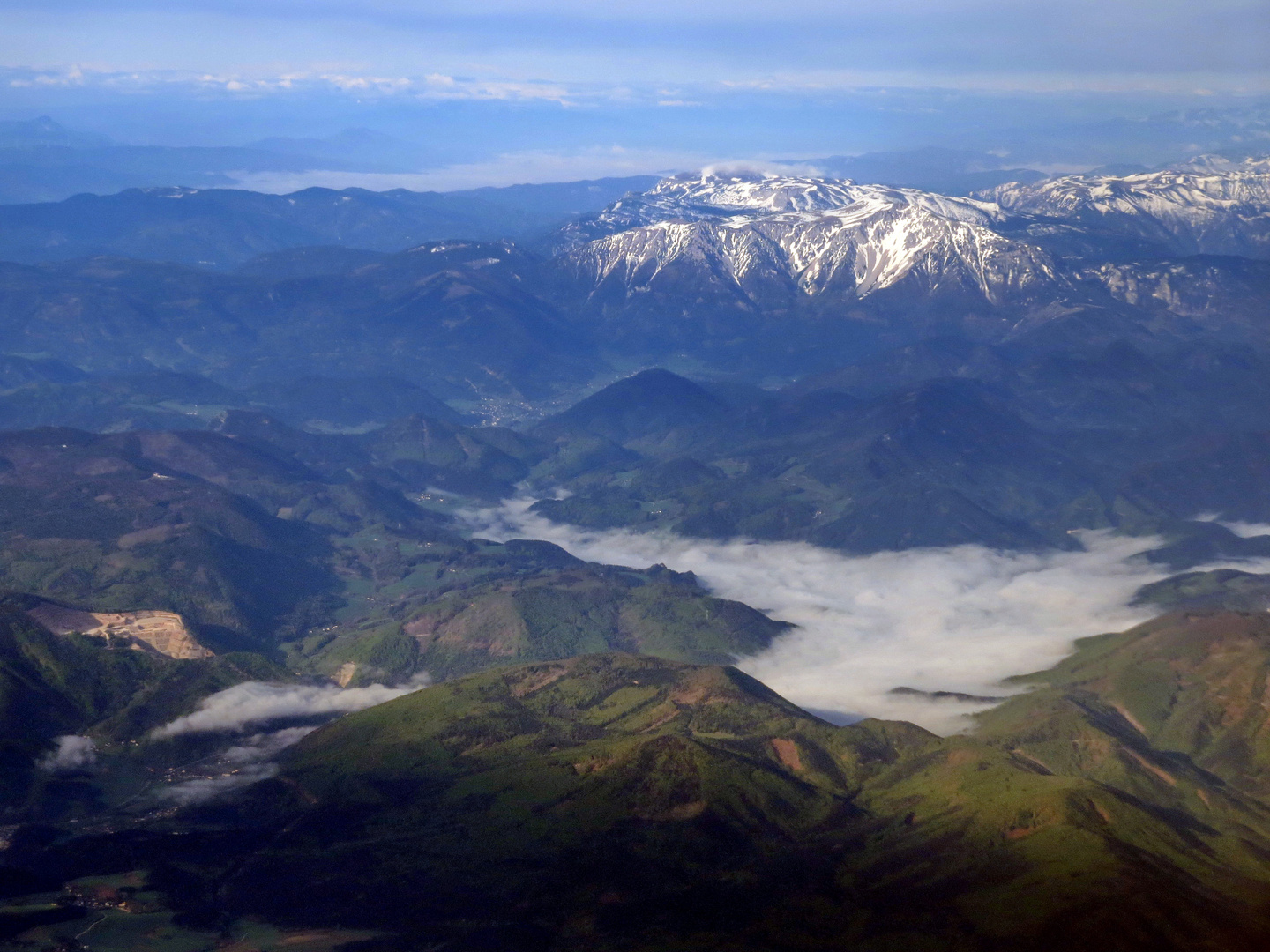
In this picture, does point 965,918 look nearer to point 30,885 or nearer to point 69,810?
point 30,885

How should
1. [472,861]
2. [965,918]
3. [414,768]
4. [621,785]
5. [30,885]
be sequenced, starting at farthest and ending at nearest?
1. [414,768]
2. [621,785]
3. [472,861]
4. [30,885]
5. [965,918]

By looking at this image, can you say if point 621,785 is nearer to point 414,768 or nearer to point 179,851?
point 414,768

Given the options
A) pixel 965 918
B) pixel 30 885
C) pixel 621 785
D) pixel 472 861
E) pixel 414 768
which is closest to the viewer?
pixel 965 918

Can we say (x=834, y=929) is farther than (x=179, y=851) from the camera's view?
No

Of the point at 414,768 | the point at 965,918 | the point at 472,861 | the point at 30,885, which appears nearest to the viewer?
the point at 965,918

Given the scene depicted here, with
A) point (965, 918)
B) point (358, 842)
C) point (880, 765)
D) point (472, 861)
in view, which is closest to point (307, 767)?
point (358, 842)

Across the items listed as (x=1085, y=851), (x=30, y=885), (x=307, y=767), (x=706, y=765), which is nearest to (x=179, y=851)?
(x=30, y=885)

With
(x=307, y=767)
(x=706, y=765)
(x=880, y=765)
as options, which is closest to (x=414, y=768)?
(x=307, y=767)

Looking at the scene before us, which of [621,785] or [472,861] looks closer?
[472,861]
